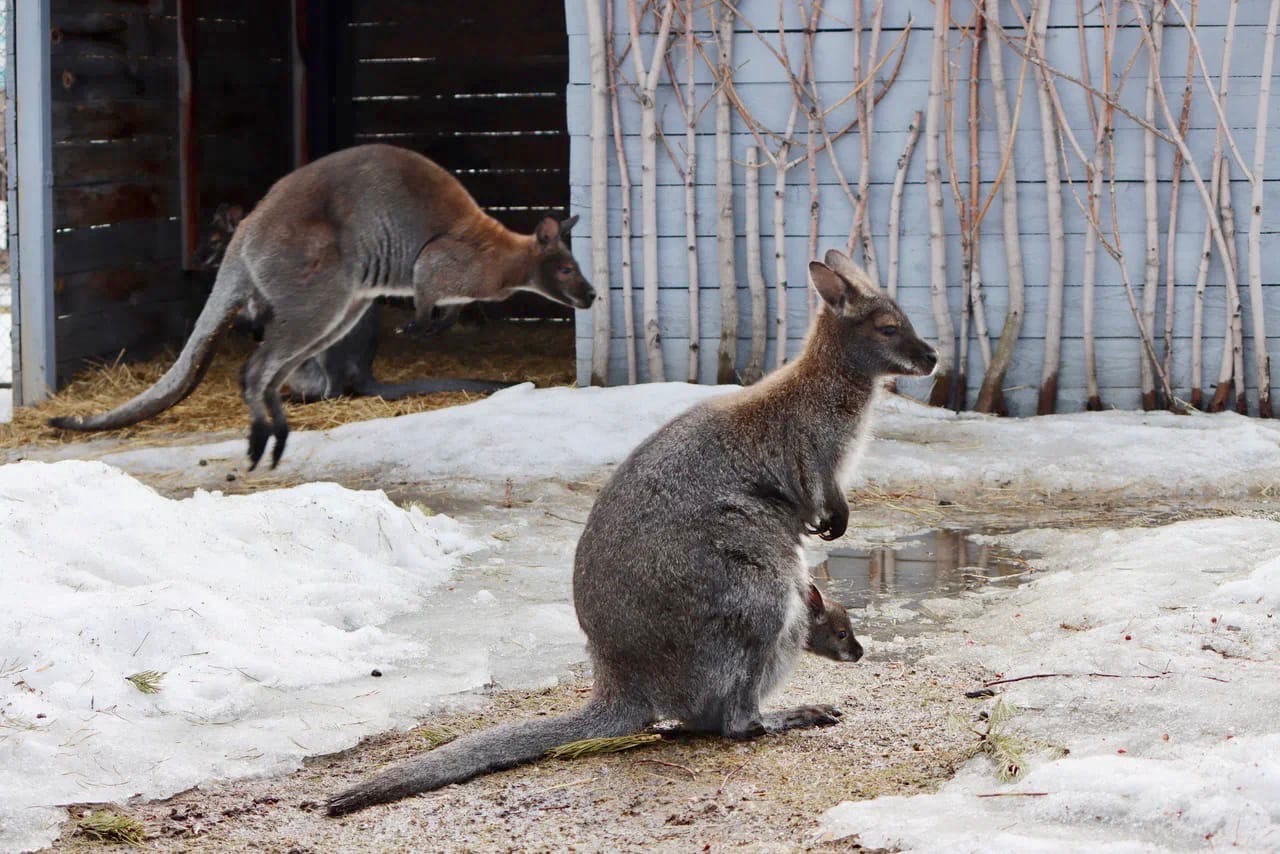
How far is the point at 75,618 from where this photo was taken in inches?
159

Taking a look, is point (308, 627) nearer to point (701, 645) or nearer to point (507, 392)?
point (701, 645)

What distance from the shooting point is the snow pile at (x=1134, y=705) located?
2.84 metres

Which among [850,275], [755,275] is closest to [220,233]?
[755,275]

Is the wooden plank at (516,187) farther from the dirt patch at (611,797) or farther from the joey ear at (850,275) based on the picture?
the dirt patch at (611,797)

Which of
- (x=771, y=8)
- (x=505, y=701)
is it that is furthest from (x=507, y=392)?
(x=505, y=701)

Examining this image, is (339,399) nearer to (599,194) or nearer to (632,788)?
(599,194)

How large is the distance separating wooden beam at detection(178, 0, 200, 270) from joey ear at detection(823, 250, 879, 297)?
621 centimetres

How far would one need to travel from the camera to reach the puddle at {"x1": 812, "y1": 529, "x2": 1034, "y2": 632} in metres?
4.97

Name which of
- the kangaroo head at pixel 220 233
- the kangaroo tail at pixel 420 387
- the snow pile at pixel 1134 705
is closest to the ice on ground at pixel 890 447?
the snow pile at pixel 1134 705

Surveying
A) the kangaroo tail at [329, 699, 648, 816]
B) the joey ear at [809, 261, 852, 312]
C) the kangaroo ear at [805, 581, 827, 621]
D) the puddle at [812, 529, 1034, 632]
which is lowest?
the puddle at [812, 529, 1034, 632]

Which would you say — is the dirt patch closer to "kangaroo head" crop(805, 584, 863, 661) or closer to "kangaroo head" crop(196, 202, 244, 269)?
"kangaroo head" crop(805, 584, 863, 661)

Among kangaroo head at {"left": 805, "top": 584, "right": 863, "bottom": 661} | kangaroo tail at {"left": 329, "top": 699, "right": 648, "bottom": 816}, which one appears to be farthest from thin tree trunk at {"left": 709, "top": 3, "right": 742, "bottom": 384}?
kangaroo tail at {"left": 329, "top": 699, "right": 648, "bottom": 816}

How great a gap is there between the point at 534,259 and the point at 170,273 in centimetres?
327

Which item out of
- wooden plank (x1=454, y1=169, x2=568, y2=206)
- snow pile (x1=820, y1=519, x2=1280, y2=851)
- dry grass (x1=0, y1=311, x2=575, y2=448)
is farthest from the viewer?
wooden plank (x1=454, y1=169, x2=568, y2=206)
